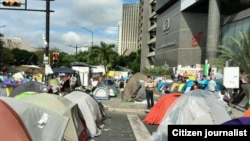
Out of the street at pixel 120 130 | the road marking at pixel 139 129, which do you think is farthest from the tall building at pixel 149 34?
the street at pixel 120 130

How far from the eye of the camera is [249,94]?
1877 cm

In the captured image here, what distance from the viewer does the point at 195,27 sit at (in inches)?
2574

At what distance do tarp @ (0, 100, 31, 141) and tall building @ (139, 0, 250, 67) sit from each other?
3657cm

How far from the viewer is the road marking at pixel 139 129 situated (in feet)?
36.6

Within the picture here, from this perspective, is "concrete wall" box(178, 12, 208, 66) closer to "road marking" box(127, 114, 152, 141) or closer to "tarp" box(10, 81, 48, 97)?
"road marking" box(127, 114, 152, 141)

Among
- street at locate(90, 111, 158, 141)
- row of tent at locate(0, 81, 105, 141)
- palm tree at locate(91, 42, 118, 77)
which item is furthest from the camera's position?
palm tree at locate(91, 42, 118, 77)

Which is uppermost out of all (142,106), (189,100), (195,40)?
(195,40)

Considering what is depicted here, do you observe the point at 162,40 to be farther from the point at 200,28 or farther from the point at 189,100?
the point at 189,100

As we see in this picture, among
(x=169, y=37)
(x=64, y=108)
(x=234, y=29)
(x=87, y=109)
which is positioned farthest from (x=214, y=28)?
(x=64, y=108)

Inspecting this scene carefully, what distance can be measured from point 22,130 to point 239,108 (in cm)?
1508

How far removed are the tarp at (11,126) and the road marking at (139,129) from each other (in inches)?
195

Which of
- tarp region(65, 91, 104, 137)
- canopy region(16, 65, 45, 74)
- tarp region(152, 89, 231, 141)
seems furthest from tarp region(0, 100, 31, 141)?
canopy region(16, 65, 45, 74)

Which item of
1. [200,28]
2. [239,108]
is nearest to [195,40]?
[200,28]

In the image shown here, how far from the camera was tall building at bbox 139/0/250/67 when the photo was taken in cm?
4825
